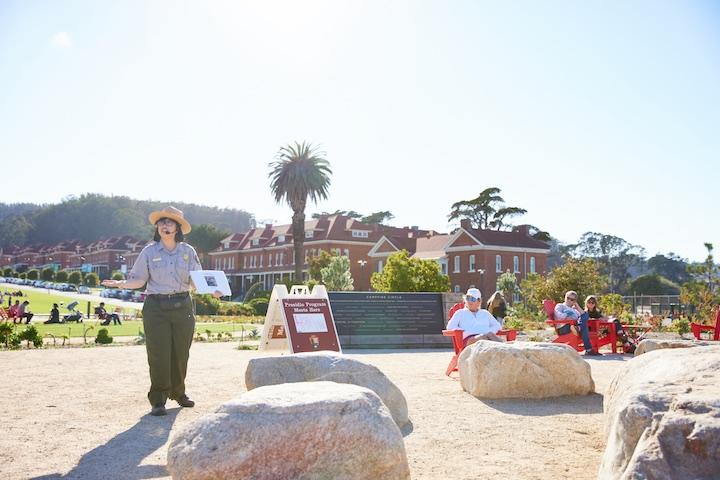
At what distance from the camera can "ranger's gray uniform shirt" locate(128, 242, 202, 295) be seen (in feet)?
21.3

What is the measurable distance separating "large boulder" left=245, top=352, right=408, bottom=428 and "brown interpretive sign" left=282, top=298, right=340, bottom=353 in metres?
4.71

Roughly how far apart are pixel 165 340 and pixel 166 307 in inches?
12.7

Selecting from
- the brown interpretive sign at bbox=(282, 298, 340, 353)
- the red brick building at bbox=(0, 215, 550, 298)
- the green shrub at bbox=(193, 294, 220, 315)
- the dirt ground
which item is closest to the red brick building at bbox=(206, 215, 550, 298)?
the red brick building at bbox=(0, 215, 550, 298)

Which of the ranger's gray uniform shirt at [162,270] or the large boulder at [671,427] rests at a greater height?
the ranger's gray uniform shirt at [162,270]

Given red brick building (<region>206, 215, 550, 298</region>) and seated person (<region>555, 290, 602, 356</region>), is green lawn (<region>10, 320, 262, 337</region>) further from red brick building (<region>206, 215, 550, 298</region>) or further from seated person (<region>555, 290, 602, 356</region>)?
red brick building (<region>206, 215, 550, 298</region>)

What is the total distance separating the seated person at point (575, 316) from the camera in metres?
12.2

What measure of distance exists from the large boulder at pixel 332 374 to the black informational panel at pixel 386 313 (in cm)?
910

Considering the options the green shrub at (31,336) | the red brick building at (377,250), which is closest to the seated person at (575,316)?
the green shrub at (31,336)

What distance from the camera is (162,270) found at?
6.49 m

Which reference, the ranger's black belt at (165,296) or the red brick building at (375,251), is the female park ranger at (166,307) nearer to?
the ranger's black belt at (165,296)

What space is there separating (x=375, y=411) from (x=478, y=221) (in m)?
80.2

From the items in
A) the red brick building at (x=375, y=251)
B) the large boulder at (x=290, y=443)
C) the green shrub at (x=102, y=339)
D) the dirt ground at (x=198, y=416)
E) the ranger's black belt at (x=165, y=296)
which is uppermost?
the red brick building at (x=375, y=251)

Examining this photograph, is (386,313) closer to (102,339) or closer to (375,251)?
(102,339)

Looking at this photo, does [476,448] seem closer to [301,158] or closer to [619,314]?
[619,314]
